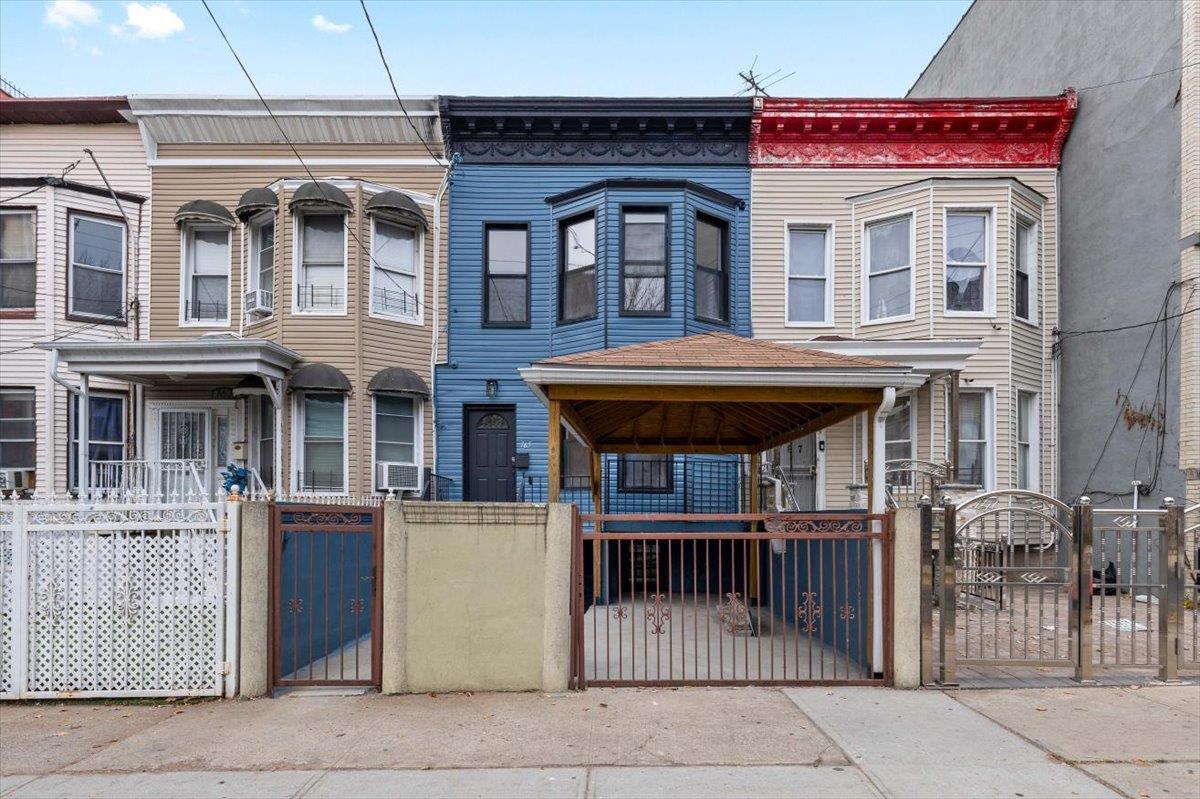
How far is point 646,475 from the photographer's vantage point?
1352 centimetres

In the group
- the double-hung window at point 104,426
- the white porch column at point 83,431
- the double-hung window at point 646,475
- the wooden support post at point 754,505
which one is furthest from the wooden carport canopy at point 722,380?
the double-hung window at point 104,426

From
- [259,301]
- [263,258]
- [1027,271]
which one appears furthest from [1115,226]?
[263,258]

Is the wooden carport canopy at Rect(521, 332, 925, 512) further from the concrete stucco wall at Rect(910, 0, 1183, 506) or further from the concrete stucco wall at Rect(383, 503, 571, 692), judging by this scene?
the concrete stucco wall at Rect(910, 0, 1183, 506)

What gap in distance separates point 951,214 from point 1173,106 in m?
3.52

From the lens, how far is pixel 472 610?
6.81 meters

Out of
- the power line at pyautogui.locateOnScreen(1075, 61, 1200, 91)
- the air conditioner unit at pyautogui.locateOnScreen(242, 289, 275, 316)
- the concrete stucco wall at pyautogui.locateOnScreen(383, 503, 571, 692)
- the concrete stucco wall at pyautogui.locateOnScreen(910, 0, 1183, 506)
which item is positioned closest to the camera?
the concrete stucco wall at pyautogui.locateOnScreen(383, 503, 571, 692)

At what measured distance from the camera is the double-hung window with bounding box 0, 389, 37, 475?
13.3 m

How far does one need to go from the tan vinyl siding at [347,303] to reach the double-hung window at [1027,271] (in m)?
10.8

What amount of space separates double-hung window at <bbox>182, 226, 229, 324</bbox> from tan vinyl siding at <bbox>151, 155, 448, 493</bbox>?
19cm

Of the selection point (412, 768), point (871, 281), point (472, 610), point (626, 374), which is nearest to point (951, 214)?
point (871, 281)

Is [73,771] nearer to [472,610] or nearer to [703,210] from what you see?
[472,610]

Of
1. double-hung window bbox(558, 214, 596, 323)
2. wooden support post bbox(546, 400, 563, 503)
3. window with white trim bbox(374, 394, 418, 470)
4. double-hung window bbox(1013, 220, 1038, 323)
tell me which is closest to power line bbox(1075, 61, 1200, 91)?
double-hung window bbox(1013, 220, 1038, 323)

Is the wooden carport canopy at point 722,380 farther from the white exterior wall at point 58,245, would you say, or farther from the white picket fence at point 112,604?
the white exterior wall at point 58,245

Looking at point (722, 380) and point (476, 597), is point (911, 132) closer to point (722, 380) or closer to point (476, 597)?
point (722, 380)
